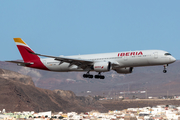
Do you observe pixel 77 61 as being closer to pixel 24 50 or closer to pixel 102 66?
pixel 102 66

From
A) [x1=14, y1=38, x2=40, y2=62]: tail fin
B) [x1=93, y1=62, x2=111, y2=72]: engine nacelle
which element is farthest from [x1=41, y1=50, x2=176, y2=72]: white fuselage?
[x1=14, y1=38, x2=40, y2=62]: tail fin

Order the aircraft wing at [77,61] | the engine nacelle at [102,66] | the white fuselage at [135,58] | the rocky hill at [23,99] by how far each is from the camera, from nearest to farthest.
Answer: the white fuselage at [135,58] → the engine nacelle at [102,66] → the aircraft wing at [77,61] → the rocky hill at [23,99]

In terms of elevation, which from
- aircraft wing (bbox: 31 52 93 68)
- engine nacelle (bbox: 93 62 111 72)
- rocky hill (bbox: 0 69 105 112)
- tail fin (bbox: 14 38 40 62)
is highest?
tail fin (bbox: 14 38 40 62)

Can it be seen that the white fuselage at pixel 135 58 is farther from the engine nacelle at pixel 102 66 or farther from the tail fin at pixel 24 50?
the tail fin at pixel 24 50

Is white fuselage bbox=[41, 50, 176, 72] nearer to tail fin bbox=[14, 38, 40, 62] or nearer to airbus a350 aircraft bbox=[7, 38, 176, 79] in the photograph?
airbus a350 aircraft bbox=[7, 38, 176, 79]

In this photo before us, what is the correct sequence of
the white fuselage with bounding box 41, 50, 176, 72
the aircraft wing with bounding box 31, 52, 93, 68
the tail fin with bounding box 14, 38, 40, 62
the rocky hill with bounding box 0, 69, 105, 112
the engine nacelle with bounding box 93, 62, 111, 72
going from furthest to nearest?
the rocky hill with bounding box 0, 69, 105, 112 → the tail fin with bounding box 14, 38, 40, 62 → the aircraft wing with bounding box 31, 52, 93, 68 → the engine nacelle with bounding box 93, 62, 111, 72 → the white fuselage with bounding box 41, 50, 176, 72

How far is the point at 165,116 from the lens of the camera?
174m

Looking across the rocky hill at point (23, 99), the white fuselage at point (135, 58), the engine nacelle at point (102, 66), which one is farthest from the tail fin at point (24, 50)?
the rocky hill at point (23, 99)

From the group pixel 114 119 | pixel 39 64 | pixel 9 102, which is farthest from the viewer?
pixel 9 102

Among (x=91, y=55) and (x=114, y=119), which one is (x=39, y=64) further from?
(x=114, y=119)

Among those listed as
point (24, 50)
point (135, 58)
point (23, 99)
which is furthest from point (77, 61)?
point (23, 99)

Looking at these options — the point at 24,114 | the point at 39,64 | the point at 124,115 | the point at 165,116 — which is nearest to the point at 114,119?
the point at 124,115

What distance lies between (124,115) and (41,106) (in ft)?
149

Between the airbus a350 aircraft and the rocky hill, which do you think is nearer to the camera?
the airbus a350 aircraft
